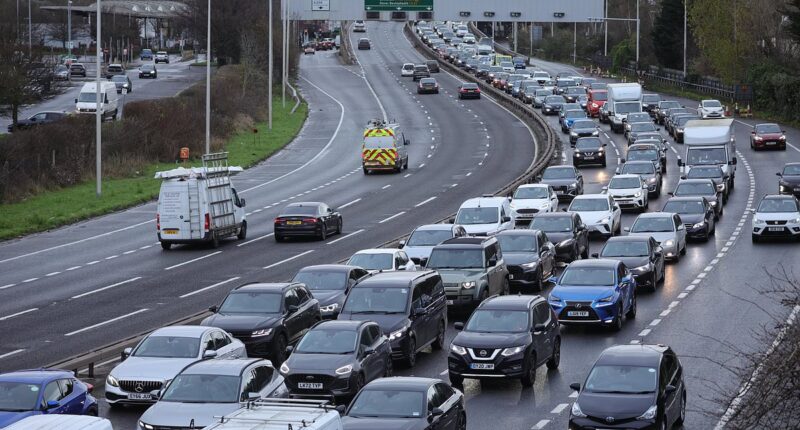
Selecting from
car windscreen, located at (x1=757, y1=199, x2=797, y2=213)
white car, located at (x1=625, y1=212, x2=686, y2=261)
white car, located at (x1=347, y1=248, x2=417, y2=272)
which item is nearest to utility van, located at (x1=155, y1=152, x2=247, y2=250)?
white car, located at (x1=347, y1=248, x2=417, y2=272)

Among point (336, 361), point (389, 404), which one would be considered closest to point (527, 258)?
point (336, 361)

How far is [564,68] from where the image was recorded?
14062cm

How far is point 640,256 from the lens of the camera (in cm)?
3350

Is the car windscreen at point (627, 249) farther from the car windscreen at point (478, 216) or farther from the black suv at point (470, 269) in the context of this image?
the car windscreen at point (478, 216)

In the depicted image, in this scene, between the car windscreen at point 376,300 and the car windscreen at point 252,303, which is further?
the car windscreen at point 252,303

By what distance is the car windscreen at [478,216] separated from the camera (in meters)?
39.5

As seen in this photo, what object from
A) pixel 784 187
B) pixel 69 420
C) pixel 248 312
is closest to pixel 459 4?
pixel 784 187

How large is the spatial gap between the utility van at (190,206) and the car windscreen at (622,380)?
76.9 feet

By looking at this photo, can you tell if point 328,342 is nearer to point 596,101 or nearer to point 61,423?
point 61,423

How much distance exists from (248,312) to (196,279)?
1064 centimetres

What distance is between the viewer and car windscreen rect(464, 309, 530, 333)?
2386cm

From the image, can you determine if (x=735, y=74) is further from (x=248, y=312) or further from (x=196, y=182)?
(x=248, y=312)

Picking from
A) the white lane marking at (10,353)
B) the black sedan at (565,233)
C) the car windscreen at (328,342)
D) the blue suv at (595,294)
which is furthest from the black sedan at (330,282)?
the black sedan at (565,233)

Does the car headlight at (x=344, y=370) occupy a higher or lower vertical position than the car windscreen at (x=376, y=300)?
lower
